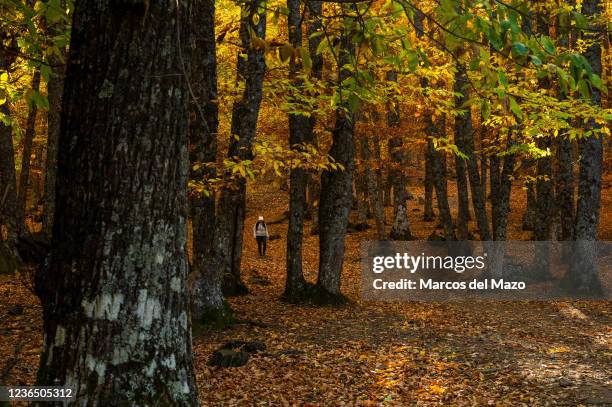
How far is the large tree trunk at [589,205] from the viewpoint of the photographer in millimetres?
16594

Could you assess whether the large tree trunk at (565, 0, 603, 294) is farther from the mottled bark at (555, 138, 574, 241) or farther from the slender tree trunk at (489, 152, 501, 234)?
the slender tree trunk at (489, 152, 501, 234)

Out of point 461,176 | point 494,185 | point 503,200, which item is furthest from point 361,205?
point 503,200

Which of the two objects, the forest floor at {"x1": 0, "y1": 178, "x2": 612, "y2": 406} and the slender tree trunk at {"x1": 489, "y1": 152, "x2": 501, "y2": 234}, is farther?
the slender tree trunk at {"x1": 489, "y1": 152, "x2": 501, "y2": 234}

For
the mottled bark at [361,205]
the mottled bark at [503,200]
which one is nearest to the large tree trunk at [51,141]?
the mottled bark at [503,200]

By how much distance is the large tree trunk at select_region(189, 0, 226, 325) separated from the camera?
1059cm

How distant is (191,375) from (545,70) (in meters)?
3.00

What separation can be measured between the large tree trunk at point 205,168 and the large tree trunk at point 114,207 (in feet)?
21.7

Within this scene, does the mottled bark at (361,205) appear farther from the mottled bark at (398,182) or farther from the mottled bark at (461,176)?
the mottled bark at (461,176)

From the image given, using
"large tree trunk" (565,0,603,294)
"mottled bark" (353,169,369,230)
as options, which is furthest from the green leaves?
"mottled bark" (353,169,369,230)

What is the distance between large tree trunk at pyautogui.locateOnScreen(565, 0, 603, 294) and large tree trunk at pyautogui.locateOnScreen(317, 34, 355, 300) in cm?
690

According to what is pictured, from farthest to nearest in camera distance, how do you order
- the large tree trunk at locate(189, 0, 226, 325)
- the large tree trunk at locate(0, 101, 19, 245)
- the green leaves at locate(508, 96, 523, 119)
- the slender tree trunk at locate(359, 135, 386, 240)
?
the slender tree trunk at locate(359, 135, 386, 240) < the large tree trunk at locate(0, 101, 19, 245) < the large tree trunk at locate(189, 0, 226, 325) < the green leaves at locate(508, 96, 523, 119)

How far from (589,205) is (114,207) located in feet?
54.2

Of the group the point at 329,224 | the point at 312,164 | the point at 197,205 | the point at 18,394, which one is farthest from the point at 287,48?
the point at 329,224

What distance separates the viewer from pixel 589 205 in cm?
1700
